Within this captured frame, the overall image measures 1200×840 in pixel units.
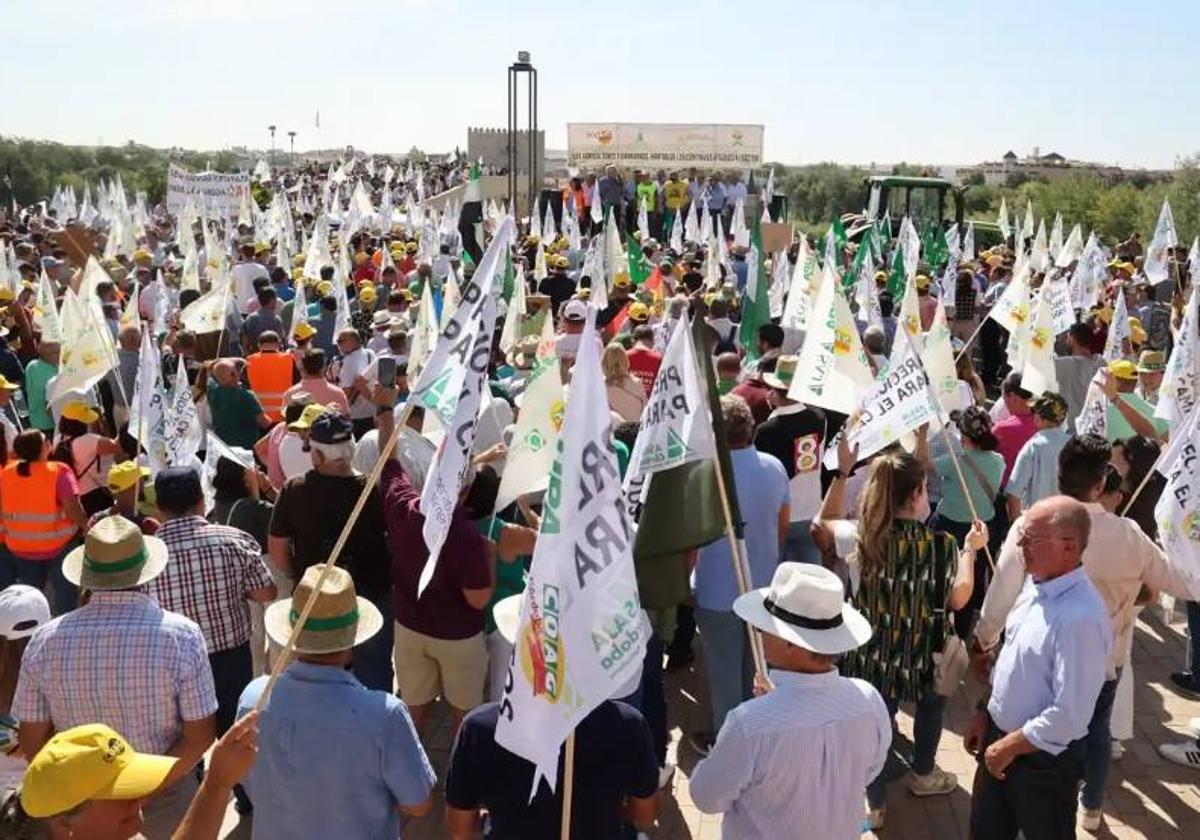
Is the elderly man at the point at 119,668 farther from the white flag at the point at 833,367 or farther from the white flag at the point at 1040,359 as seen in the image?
the white flag at the point at 1040,359

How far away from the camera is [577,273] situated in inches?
704

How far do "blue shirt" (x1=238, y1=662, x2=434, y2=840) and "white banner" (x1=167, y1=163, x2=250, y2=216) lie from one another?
20.4 meters

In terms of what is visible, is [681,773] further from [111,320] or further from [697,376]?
[111,320]

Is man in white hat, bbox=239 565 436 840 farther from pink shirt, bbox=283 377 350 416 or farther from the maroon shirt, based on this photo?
pink shirt, bbox=283 377 350 416

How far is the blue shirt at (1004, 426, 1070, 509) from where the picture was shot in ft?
19.6

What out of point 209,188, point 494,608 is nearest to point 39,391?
point 494,608

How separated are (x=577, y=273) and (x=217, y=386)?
426 inches

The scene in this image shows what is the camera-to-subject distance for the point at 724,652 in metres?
5.22

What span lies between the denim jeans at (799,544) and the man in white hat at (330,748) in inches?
120

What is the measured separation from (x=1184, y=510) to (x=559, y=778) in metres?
3.26

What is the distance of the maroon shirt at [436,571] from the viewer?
4594mm

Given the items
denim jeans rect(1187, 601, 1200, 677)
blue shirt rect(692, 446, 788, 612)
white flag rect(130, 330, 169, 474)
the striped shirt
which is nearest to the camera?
the striped shirt

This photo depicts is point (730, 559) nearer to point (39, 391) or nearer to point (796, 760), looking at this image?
point (796, 760)

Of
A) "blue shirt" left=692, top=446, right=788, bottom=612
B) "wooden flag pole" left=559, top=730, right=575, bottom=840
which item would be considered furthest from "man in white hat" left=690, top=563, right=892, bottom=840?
"blue shirt" left=692, top=446, right=788, bottom=612
